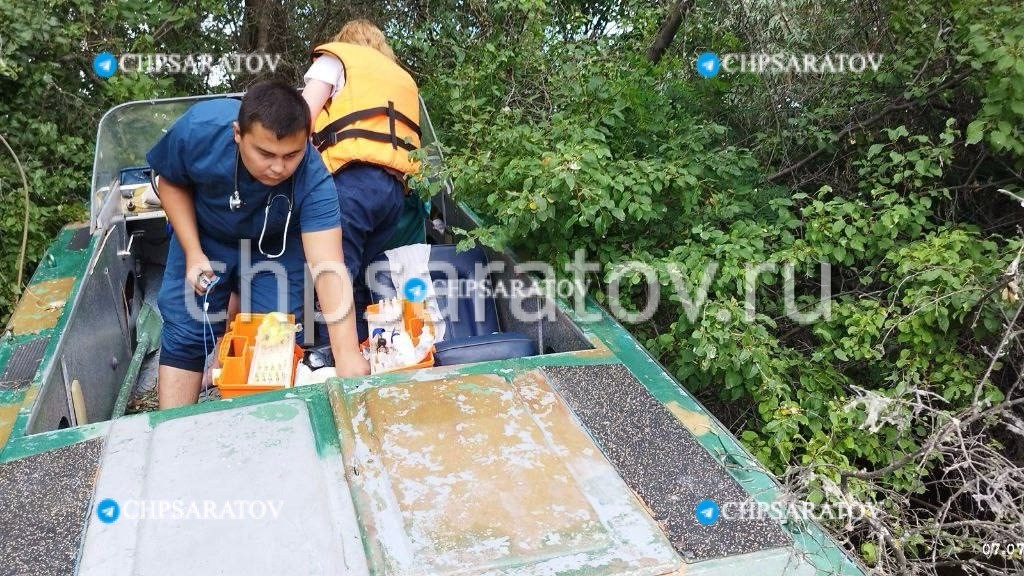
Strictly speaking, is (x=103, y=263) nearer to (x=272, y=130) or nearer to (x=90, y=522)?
(x=272, y=130)

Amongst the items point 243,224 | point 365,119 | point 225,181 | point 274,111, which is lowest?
point 243,224

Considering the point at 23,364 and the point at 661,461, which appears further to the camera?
the point at 23,364

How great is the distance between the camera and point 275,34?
6.77 meters

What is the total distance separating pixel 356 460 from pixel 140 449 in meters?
0.57

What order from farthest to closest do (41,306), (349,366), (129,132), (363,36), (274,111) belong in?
(129,132)
(363,36)
(41,306)
(349,366)
(274,111)

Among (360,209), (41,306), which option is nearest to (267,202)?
(360,209)

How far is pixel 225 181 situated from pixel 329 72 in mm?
880

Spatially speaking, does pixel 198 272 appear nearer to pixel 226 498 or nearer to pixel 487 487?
pixel 226 498

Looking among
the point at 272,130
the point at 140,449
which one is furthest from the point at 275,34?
the point at 140,449

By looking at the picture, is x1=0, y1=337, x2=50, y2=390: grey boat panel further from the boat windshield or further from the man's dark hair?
the boat windshield

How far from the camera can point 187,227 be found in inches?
112

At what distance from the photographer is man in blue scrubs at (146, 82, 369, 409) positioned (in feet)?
8.21
